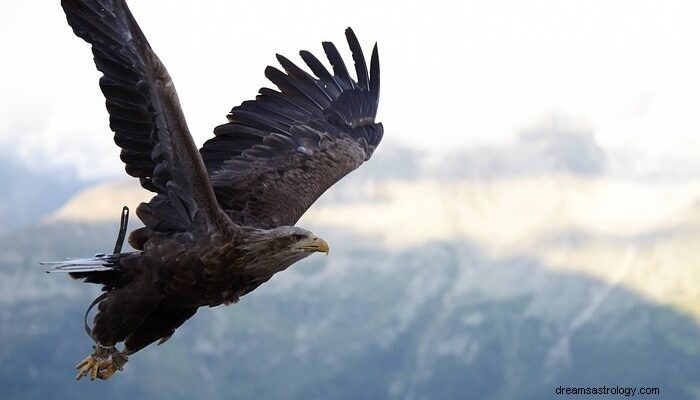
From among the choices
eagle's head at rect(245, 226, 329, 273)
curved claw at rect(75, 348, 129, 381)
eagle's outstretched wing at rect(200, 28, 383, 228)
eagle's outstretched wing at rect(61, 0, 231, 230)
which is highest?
eagle's outstretched wing at rect(200, 28, 383, 228)

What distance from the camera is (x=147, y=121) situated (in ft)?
35.0

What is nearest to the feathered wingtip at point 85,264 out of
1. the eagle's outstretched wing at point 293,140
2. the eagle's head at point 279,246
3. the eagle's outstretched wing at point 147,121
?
the eagle's outstretched wing at point 147,121

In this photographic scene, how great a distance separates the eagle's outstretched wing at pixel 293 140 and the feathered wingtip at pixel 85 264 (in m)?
1.12

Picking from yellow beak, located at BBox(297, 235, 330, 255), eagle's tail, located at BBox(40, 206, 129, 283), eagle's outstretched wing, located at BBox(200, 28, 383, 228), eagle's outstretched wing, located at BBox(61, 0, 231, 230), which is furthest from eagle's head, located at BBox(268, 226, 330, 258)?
eagle's tail, located at BBox(40, 206, 129, 283)

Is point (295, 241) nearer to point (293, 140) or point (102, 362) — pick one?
point (102, 362)

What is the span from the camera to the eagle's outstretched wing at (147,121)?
9.91m

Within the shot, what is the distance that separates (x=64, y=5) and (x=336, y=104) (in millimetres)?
4894

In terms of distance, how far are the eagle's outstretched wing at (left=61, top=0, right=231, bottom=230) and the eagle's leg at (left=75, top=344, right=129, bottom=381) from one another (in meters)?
1.19

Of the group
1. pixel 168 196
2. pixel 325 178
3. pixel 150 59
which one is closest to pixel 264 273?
pixel 168 196

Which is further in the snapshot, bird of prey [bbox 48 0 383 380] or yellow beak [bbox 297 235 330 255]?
yellow beak [bbox 297 235 330 255]

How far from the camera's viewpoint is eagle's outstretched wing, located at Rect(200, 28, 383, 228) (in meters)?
12.1

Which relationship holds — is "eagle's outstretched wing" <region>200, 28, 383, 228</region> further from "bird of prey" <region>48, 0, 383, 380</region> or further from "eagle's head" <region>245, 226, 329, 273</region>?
"eagle's head" <region>245, 226, 329, 273</region>

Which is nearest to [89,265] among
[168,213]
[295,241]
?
[168,213]

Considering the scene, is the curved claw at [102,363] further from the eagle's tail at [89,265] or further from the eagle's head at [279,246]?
the eagle's head at [279,246]
